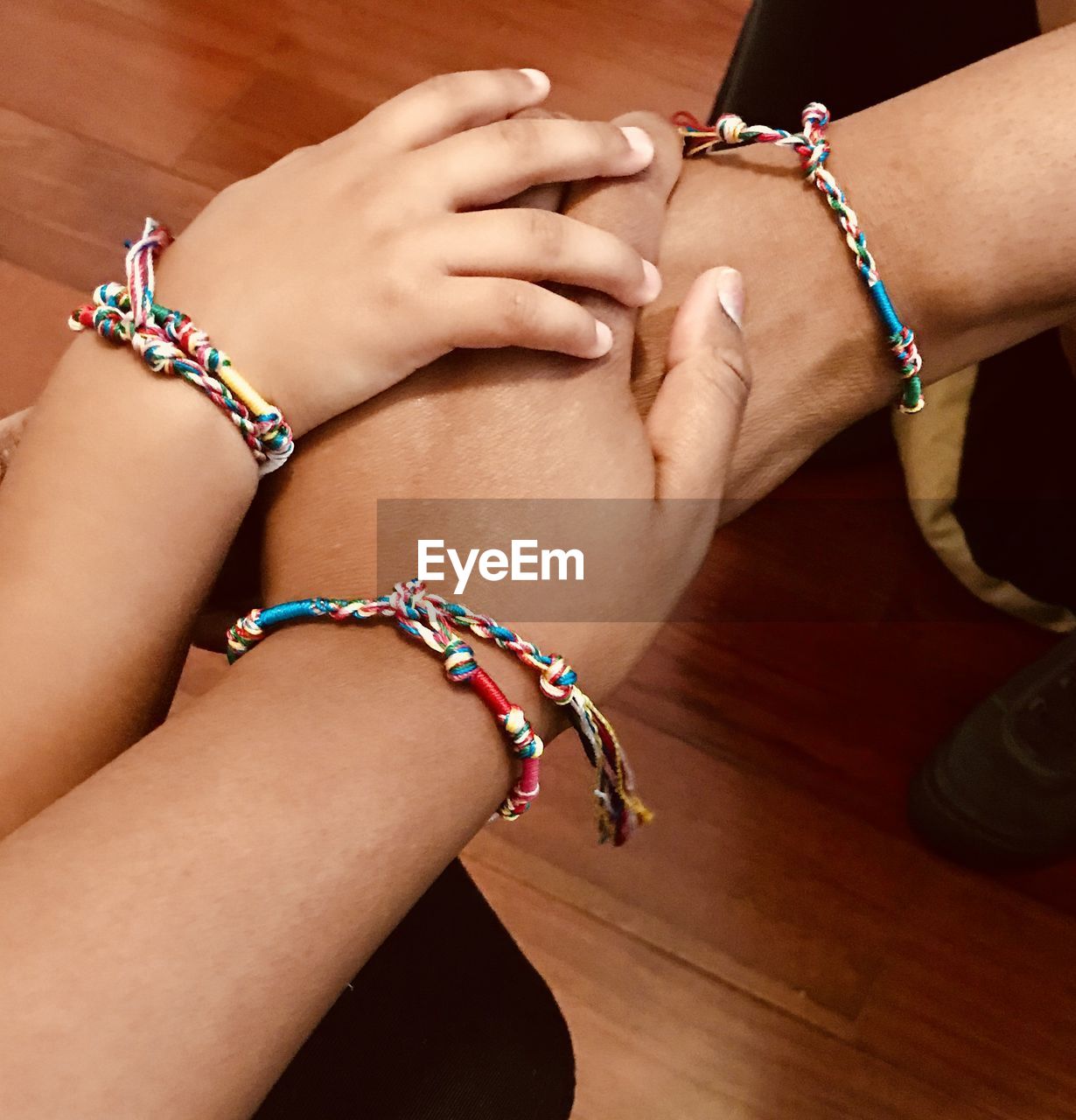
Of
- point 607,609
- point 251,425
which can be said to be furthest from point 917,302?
point 251,425

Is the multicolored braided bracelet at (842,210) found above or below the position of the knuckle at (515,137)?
below

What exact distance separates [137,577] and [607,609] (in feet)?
0.79

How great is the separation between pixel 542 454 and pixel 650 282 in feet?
0.40

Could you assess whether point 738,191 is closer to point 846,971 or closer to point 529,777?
point 529,777

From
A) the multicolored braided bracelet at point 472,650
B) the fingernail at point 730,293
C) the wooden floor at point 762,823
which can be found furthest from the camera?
the wooden floor at point 762,823

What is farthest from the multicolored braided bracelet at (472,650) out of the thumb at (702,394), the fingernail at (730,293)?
the fingernail at (730,293)

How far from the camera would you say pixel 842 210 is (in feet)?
1.91

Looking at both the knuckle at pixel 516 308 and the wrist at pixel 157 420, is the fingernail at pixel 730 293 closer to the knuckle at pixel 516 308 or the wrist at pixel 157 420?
the knuckle at pixel 516 308

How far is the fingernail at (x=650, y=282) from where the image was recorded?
1.82 feet

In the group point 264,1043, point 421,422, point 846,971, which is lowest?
point 846,971

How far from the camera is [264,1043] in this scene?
39 cm

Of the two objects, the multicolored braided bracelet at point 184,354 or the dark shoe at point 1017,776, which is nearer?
the multicolored braided bracelet at point 184,354

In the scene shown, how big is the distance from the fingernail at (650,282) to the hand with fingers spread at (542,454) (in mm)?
15

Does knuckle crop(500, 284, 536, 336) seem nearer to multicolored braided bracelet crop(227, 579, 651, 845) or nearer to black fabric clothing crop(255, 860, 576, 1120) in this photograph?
multicolored braided bracelet crop(227, 579, 651, 845)
